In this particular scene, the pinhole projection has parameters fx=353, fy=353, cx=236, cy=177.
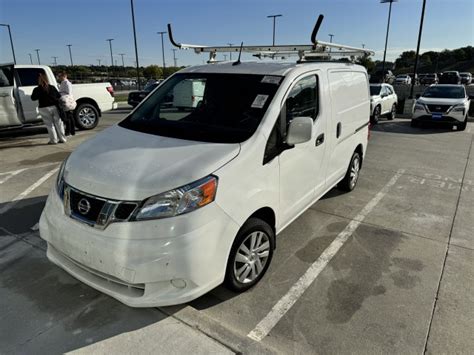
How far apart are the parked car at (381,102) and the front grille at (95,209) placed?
40.1ft

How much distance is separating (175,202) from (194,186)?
166mm

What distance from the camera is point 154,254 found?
2.30 m

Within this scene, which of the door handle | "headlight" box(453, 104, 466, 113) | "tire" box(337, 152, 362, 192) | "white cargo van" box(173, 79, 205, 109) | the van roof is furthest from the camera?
"headlight" box(453, 104, 466, 113)

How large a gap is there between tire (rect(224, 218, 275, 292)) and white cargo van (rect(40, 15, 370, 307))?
0.01m

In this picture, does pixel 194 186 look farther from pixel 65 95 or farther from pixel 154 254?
pixel 65 95

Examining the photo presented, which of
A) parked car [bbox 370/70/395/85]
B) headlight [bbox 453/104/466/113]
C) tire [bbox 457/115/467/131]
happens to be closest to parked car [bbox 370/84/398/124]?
headlight [bbox 453/104/466/113]

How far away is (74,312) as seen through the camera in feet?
8.87

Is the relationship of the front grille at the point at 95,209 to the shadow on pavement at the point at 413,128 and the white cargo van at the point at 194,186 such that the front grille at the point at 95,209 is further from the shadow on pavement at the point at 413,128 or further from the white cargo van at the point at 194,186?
the shadow on pavement at the point at 413,128

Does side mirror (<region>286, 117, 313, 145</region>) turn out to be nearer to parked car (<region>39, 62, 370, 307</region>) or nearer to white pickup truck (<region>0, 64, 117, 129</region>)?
parked car (<region>39, 62, 370, 307</region>)

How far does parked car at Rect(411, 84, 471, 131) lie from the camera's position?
1165cm

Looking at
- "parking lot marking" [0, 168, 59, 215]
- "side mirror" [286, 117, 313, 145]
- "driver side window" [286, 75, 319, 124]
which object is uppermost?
"driver side window" [286, 75, 319, 124]

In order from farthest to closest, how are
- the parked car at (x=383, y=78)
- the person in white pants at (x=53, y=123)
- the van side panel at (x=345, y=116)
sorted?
1. the parked car at (x=383, y=78)
2. the person in white pants at (x=53, y=123)
3. the van side panel at (x=345, y=116)

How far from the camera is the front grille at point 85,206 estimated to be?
2.43 meters

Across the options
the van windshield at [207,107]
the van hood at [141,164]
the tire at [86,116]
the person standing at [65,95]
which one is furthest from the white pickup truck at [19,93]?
the van hood at [141,164]
